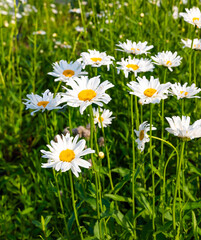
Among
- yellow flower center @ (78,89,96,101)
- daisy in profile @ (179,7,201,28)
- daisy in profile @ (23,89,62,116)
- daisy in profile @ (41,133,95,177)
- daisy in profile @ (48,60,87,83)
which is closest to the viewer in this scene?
daisy in profile @ (41,133,95,177)

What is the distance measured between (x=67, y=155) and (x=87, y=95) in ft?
0.84

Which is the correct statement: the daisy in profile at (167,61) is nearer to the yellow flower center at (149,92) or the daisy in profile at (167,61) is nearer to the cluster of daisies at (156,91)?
the cluster of daisies at (156,91)

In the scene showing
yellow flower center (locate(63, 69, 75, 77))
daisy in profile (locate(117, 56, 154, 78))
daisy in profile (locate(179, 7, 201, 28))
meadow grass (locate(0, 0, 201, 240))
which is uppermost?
daisy in profile (locate(179, 7, 201, 28))

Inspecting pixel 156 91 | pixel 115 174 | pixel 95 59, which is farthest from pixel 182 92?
pixel 115 174

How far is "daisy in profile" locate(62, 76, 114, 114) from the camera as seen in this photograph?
45.3 inches

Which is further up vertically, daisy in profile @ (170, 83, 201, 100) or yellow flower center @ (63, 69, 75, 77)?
yellow flower center @ (63, 69, 75, 77)

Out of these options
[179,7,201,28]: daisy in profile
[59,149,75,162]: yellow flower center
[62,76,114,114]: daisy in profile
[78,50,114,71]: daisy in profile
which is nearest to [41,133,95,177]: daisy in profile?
[59,149,75,162]: yellow flower center

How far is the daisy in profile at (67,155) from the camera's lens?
1085mm

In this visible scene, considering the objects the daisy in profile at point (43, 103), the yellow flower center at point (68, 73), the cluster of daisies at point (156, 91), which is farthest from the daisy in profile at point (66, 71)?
the cluster of daisies at point (156, 91)

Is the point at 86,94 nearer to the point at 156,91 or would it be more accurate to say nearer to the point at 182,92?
the point at 156,91

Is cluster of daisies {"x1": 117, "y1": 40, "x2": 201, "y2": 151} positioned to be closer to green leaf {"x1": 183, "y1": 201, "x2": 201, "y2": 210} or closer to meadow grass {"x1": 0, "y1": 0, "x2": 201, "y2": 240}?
meadow grass {"x1": 0, "y1": 0, "x2": 201, "y2": 240}

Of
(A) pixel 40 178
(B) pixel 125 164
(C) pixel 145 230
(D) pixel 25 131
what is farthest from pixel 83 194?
(D) pixel 25 131

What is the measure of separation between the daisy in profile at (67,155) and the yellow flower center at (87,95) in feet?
0.51

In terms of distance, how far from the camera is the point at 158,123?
2182 millimetres
